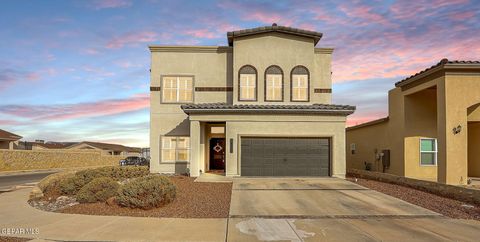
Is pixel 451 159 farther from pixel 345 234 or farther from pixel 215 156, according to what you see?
pixel 215 156

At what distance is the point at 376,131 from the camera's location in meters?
26.3

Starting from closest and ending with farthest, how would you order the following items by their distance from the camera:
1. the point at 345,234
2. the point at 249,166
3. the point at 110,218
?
the point at 345,234 < the point at 110,218 < the point at 249,166

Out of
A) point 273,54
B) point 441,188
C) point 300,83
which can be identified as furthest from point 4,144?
point 441,188

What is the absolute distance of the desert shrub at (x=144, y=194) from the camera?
12.3 metres

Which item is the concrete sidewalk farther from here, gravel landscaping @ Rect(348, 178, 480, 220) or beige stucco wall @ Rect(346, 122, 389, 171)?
beige stucco wall @ Rect(346, 122, 389, 171)

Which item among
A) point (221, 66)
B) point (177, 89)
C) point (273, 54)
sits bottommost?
point (177, 89)

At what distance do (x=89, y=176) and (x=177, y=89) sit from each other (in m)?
10.4

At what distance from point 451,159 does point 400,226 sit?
364 inches

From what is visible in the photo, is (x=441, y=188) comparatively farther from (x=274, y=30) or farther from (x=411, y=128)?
(x=274, y=30)

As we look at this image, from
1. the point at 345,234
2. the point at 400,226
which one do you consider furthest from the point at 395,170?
the point at 345,234

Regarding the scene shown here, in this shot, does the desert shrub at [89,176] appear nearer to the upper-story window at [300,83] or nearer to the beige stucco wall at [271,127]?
the beige stucco wall at [271,127]

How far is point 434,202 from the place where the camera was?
556 inches

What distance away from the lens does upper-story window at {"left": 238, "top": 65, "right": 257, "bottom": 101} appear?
24.4 meters

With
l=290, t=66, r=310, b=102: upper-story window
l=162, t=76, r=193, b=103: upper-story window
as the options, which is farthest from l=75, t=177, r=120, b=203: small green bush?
l=290, t=66, r=310, b=102: upper-story window
